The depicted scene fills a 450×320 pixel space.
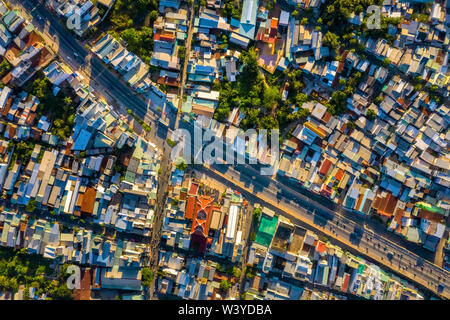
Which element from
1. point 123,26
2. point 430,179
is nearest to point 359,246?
point 430,179

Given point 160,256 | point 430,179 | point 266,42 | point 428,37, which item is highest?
point 428,37

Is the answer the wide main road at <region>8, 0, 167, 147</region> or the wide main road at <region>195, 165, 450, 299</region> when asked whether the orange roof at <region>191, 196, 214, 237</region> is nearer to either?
the wide main road at <region>195, 165, 450, 299</region>

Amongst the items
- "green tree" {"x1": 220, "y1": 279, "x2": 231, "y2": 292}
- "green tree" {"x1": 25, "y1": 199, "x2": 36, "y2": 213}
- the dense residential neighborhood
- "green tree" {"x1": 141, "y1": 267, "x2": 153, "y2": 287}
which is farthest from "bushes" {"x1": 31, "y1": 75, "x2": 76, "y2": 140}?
"green tree" {"x1": 220, "y1": 279, "x2": 231, "y2": 292}

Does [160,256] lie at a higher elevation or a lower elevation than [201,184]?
lower

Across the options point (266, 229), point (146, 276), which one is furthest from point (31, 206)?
point (266, 229)

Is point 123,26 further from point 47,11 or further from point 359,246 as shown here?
point 359,246
